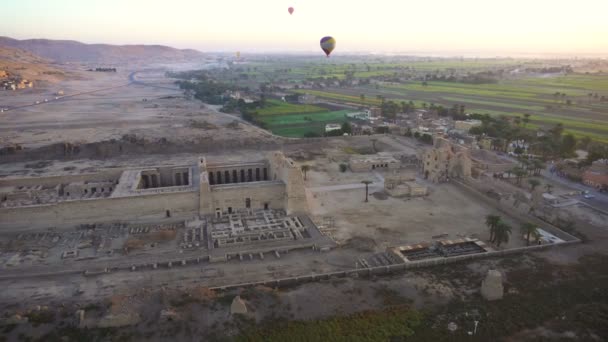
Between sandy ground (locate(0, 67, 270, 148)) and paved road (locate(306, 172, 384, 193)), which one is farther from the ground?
sandy ground (locate(0, 67, 270, 148))

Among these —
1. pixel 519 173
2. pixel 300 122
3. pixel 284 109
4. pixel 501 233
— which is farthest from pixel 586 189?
pixel 284 109

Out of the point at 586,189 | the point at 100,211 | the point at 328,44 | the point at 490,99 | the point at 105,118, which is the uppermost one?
the point at 328,44

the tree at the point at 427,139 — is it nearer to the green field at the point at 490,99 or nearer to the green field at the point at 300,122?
the green field at the point at 300,122

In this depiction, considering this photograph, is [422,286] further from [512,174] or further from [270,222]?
[512,174]

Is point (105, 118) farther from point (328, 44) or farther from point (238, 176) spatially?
point (238, 176)

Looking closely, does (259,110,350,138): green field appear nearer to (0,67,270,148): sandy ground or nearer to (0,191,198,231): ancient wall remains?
(0,67,270,148): sandy ground

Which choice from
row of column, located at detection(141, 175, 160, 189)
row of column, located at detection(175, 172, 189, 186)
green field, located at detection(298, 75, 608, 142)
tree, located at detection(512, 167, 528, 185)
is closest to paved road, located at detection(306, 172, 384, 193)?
row of column, located at detection(175, 172, 189, 186)

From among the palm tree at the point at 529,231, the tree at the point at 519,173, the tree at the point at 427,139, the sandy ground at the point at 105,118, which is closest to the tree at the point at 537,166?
the tree at the point at 519,173

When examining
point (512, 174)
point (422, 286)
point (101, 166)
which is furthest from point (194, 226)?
point (512, 174)
